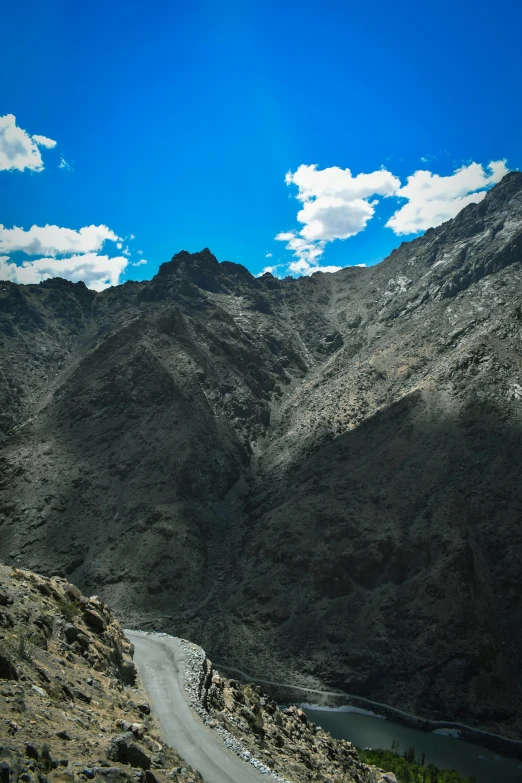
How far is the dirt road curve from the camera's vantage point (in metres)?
19.0

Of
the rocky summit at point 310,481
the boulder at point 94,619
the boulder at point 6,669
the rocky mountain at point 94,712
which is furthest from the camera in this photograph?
the rocky summit at point 310,481

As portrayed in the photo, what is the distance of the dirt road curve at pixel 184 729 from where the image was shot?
748 inches

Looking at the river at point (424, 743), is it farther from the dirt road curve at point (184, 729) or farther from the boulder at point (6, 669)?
the boulder at point (6, 669)

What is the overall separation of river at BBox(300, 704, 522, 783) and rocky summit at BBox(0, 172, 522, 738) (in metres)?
3.34

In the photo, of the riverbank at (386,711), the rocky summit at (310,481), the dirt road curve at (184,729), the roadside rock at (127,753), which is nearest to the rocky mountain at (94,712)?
the roadside rock at (127,753)

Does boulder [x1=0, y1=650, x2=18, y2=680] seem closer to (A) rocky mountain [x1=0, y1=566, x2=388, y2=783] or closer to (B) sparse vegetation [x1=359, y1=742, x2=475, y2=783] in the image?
(A) rocky mountain [x1=0, y1=566, x2=388, y2=783]

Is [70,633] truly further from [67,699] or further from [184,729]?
[184,729]

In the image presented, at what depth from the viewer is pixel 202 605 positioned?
84.9 metres

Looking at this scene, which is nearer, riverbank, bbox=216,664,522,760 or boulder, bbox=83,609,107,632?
boulder, bbox=83,609,107,632

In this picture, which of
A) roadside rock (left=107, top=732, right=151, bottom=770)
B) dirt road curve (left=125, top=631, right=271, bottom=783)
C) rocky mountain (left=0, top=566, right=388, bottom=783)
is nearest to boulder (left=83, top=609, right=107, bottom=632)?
rocky mountain (left=0, top=566, right=388, bottom=783)

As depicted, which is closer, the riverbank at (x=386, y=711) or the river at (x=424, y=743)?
the river at (x=424, y=743)

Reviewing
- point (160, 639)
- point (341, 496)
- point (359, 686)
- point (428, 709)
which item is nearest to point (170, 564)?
point (341, 496)

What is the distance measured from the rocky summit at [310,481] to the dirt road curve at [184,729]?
152 ft

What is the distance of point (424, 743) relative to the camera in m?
55.8
